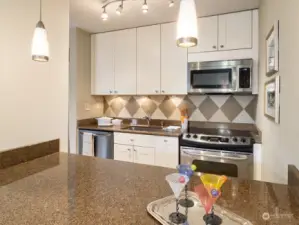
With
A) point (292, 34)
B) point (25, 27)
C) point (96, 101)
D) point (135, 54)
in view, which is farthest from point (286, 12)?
point (96, 101)

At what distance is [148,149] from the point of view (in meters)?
3.08

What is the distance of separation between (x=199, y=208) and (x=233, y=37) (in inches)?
98.9

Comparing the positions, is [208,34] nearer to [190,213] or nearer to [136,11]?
[136,11]

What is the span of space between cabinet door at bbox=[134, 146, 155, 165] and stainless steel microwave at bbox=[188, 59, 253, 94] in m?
0.97

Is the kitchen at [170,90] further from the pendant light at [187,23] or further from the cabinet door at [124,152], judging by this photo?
the pendant light at [187,23]

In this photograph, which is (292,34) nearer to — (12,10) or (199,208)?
(199,208)

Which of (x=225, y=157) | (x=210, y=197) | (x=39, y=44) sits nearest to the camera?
(x=210, y=197)

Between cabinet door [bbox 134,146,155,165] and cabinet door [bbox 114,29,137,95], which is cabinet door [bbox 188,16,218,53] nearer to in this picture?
cabinet door [bbox 114,29,137,95]

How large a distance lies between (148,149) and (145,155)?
0.10 meters

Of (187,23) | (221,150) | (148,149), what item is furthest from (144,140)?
(187,23)

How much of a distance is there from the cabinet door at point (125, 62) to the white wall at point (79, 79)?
1.64 ft

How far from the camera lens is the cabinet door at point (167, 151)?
2898 millimetres

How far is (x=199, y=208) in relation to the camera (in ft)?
3.00

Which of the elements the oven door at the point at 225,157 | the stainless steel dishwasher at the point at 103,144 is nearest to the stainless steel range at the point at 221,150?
the oven door at the point at 225,157
